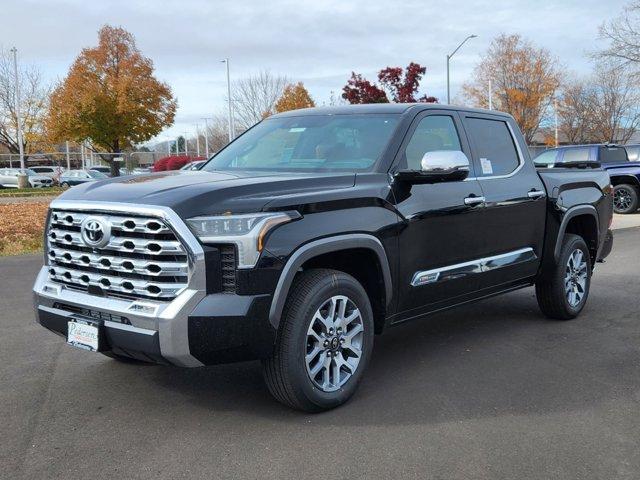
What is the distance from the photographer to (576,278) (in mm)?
6129

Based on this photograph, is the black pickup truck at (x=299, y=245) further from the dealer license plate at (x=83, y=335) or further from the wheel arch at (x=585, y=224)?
the wheel arch at (x=585, y=224)

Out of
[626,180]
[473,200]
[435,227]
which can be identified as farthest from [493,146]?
[626,180]

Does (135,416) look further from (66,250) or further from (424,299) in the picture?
(424,299)

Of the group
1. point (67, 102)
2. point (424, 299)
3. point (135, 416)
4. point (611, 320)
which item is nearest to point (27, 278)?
point (135, 416)

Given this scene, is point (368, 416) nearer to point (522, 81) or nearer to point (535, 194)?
point (535, 194)

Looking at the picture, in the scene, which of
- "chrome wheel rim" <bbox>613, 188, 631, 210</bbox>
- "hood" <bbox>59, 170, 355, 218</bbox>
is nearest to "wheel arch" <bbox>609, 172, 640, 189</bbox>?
"chrome wheel rim" <bbox>613, 188, 631, 210</bbox>

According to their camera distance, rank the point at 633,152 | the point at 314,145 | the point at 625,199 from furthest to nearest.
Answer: the point at 633,152 < the point at 625,199 < the point at 314,145

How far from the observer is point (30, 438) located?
3.56 meters

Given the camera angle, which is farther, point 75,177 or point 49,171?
point 49,171

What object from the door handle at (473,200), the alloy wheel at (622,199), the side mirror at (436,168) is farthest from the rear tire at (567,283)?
the alloy wheel at (622,199)

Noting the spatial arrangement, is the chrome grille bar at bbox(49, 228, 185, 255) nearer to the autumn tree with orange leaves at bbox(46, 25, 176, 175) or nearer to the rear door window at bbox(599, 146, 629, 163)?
the rear door window at bbox(599, 146, 629, 163)

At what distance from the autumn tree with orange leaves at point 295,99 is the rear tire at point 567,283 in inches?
1199

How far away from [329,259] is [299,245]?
46cm

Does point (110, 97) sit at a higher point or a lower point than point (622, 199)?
higher
